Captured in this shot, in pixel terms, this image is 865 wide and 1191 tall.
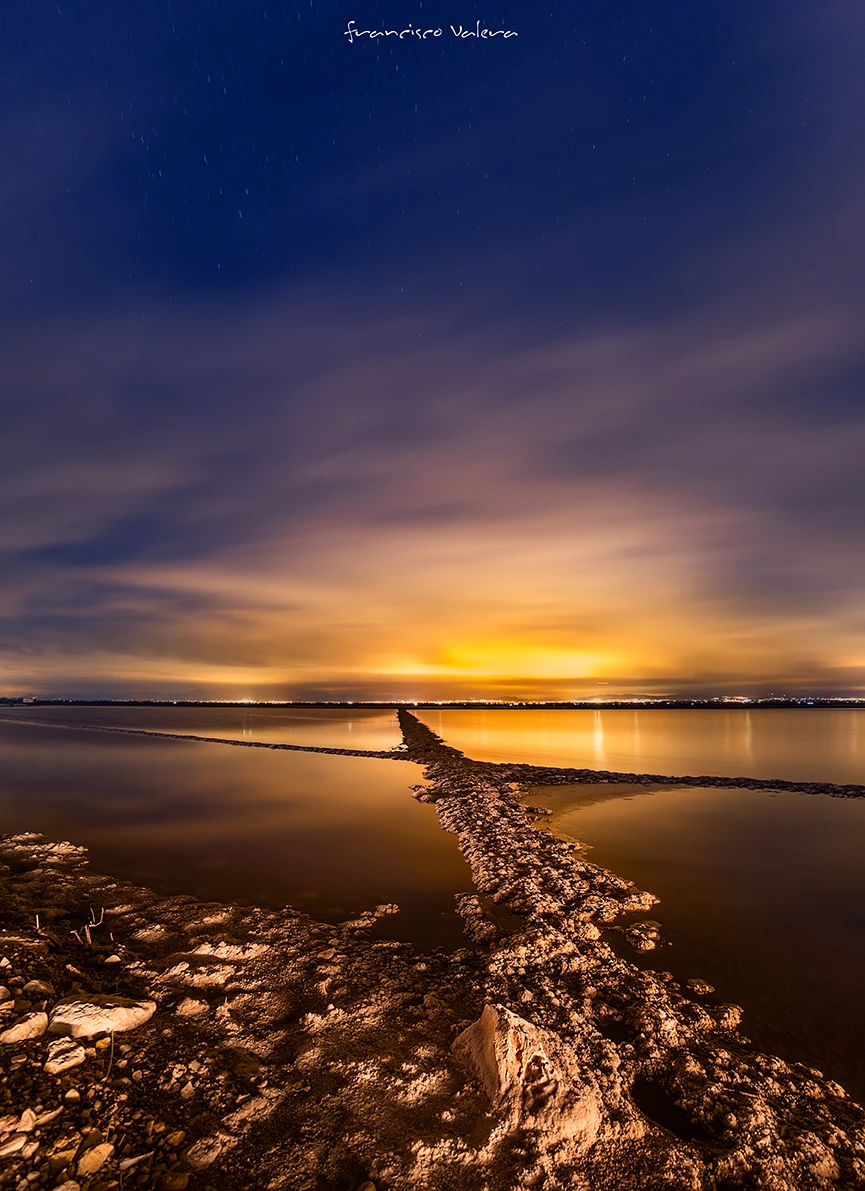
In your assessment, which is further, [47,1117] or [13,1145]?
[47,1117]

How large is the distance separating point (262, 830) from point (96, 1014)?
889 cm

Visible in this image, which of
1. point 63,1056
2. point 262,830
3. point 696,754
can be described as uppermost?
point 63,1056

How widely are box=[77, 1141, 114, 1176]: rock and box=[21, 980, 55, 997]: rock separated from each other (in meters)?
2.04

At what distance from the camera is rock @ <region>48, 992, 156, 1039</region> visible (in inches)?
168

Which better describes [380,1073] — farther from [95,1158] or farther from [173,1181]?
[95,1158]

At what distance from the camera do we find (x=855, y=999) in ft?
19.3

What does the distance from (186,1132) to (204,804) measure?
13.9 metres

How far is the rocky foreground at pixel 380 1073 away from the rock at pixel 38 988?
23 millimetres

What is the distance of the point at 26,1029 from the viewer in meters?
4.11

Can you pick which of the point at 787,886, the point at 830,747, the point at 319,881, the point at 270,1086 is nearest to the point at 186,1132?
the point at 270,1086

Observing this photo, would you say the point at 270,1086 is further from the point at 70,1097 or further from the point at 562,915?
the point at 562,915

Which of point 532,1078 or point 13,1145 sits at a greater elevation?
point 13,1145

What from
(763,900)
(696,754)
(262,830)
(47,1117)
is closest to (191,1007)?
(47,1117)

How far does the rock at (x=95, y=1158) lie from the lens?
3.11 meters
